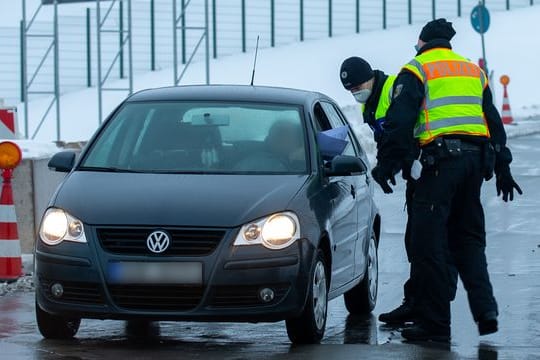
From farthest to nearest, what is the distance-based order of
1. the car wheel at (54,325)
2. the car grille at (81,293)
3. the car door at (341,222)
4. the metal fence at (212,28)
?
1. the metal fence at (212,28)
2. the car door at (341,222)
3. the car wheel at (54,325)
4. the car grille at (81,293)

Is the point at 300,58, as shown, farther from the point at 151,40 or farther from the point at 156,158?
the point at 156,158

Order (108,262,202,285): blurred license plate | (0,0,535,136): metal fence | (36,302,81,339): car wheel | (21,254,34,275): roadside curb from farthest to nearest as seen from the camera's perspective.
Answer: (0,0,535,136): metal fence
(21,254,34,275): roadside curb
(36,302,81,339): car wheel
(108,262,202,285): blurred license plate

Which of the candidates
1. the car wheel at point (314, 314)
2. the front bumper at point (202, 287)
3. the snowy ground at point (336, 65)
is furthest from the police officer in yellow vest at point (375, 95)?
the snowy ground at point (336, 65)

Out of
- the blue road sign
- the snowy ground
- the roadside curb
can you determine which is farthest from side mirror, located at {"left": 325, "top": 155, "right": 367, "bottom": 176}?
the snowy ground

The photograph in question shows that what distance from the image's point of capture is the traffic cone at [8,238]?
1168 cm

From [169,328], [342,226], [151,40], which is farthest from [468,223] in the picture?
[151,40]

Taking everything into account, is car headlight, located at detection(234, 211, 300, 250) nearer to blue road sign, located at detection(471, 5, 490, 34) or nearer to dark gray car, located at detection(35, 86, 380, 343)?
dark gray car, located at detection(35, 86, 380, 343)

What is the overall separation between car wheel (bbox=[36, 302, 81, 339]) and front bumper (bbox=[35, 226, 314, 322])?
0.47m

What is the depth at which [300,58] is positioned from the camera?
160 ft

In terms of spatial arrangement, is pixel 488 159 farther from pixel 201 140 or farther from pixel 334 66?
pixel 334 66

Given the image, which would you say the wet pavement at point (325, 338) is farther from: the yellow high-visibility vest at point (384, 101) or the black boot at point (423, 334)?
the yellow high-visibility vest at point (384, 101)

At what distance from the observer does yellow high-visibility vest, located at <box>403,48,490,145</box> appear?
869 cm

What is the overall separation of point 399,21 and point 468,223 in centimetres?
4473

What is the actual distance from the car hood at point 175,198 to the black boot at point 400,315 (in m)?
1.32
